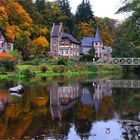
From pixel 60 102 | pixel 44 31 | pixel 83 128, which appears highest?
pixel 44 31

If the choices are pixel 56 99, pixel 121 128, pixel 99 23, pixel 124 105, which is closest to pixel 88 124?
pixel 121 128

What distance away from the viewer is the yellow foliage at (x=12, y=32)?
83062 millimetres

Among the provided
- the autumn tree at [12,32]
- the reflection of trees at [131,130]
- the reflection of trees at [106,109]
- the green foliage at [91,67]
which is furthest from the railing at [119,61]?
the reflection of trees at [131,130]

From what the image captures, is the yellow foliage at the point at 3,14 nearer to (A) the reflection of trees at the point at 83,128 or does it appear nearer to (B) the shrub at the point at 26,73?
(B) the shrub at the point at 26,73

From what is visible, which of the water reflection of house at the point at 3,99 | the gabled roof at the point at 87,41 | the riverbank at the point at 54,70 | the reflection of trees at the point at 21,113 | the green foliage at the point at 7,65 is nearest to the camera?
the reflection of trees at the point at 21,113

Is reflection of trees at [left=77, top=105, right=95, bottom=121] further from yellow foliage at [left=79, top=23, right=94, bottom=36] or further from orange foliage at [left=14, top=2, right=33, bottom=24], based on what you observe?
yellow foliage at [left=79, top=23, right=94, bottom=36]

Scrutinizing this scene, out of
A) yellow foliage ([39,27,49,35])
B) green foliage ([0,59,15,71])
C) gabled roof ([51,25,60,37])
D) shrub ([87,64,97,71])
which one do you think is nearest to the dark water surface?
green foliage ([0,59,15,71])

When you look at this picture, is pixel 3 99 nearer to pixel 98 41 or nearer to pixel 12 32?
pixel 12 32

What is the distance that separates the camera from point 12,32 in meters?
83.6

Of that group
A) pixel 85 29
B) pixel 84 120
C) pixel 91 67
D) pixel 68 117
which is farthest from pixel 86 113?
pixel 85 29

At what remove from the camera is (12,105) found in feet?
101

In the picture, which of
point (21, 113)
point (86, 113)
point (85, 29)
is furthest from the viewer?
point (85, 29)

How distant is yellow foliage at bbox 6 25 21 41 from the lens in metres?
83.1

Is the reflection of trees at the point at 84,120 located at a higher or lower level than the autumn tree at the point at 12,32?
lower
